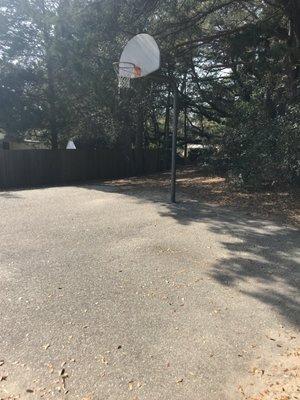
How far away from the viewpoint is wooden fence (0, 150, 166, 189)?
15891 mm

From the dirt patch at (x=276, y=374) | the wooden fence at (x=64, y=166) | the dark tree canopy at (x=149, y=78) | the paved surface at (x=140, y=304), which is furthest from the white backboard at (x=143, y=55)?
the wooden fence at (x=64, y=166)

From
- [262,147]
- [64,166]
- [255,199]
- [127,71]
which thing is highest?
[127,71]

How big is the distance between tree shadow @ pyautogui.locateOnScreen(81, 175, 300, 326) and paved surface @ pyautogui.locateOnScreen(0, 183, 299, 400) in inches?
0.7

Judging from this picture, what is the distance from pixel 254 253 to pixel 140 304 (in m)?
2.22

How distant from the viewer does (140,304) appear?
13.1ft

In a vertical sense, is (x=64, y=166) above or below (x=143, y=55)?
below

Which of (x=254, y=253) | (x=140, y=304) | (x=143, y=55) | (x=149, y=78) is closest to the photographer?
(x=140, y=304)

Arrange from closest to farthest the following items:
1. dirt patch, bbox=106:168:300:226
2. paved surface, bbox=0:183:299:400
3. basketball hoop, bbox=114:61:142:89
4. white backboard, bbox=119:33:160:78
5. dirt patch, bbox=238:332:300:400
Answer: dirt patch, bbox=238:332:300:400
paved surface, bbox=0:183:299:400
dirt patch, bbox=106:168:300:226
white backboard, bbox=119:33:160:78
basketball hoop, bbox=114:61:142:89

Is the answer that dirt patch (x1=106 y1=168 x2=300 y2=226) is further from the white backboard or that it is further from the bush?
the white backboard

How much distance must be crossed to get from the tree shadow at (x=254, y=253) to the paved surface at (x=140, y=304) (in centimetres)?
2

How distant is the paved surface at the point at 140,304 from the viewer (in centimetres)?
285

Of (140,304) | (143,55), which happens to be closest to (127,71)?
(143,55)

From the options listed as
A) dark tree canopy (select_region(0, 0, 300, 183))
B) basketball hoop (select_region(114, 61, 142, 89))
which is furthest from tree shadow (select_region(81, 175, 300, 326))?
basketball hoop (select_region(114, 61, 142, 89))

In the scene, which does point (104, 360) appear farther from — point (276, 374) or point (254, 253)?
point (254, 253)
